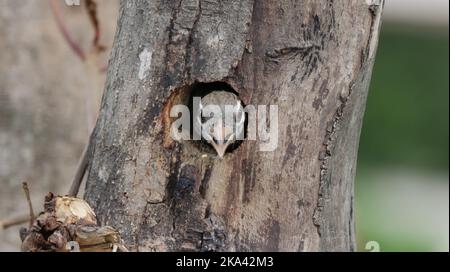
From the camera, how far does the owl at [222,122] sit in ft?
11.4

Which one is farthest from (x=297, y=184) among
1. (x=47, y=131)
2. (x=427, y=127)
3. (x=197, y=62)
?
(x=427, y=127)

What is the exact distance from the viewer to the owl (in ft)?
11.4

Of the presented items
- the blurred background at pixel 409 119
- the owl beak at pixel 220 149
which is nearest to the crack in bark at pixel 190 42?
the owl beak at pixel 220 149

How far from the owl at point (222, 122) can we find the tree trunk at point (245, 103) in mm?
43

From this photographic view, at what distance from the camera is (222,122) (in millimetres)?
3570

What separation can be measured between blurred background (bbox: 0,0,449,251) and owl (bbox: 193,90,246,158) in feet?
4.80

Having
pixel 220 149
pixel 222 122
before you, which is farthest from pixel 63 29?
pixel 220 149

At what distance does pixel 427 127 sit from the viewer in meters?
10.1

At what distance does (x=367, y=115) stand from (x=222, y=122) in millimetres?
6652

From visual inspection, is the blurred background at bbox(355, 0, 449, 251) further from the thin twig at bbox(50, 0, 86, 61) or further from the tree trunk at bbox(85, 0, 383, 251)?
the tree trunk at bbox(85, 0, 383, 251)

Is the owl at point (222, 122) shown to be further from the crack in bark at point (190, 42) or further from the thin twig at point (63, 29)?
the thin twig at point (63, 29)
